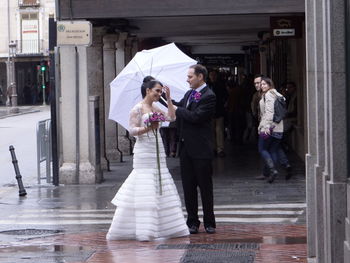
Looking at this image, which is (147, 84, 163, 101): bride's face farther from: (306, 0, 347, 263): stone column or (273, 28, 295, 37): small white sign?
(273, 28, 295, 37): small white sign

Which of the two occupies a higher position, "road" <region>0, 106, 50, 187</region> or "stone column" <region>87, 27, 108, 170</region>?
"stone column" <region>87, 27, 108, 170</region>

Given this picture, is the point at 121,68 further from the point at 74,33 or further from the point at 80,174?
the point at 74,33

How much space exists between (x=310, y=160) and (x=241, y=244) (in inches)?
75.3

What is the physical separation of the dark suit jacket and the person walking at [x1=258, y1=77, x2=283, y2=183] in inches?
234

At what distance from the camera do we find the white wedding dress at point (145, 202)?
1059 centimetres

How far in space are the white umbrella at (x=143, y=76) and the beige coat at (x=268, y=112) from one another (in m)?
2.42

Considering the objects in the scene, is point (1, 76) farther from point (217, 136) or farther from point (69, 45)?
point (69, 45)

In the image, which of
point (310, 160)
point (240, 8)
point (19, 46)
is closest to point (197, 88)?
point (310, 160)

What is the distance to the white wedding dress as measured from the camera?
1059 centimetres

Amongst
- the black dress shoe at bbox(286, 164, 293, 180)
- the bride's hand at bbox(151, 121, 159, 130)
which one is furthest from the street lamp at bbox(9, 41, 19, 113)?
the bride's hand at bbox(151, 121, 159, 130)

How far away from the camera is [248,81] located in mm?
26531

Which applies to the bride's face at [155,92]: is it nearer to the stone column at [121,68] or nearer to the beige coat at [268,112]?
the beige coat at [268,112]

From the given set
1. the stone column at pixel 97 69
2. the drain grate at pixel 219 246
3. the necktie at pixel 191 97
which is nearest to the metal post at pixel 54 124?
the stone column at pixel 97 69

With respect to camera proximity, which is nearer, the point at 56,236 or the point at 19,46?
the point at 56,236
